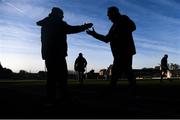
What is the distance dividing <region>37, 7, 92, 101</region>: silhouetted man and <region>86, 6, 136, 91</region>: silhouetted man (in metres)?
1.23

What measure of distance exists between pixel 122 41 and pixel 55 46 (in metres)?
1.86

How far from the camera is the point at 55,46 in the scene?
9164mm

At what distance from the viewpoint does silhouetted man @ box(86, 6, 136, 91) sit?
10039 mm

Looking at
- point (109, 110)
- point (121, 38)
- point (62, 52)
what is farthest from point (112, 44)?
point (109, 110)

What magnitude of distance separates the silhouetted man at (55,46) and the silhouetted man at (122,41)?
123cm

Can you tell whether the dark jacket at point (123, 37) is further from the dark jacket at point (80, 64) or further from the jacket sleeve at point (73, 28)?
the dark jacket at point (80, 64)

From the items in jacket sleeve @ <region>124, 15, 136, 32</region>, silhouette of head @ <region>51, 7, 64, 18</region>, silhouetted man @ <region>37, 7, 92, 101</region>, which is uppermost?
silhouette of head @ <region>51, 7, 64, 18</region>

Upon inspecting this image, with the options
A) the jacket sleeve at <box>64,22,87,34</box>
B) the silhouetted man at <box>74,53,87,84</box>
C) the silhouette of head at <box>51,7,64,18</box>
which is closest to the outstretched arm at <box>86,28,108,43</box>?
the jacket sleeve at <box>64,22,87,34</box>

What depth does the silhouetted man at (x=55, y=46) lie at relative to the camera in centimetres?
907

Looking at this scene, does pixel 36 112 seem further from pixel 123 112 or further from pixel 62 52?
pixel 62 52

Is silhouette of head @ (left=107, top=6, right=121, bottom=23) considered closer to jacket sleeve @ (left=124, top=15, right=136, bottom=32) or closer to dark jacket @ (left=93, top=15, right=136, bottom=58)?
dark jacket @ (left=93, top=15, right=136, bottom=58)

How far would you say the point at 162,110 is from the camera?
738 centimetres

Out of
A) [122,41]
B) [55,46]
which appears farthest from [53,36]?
[122,41]

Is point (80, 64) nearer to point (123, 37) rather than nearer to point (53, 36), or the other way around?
point (123, 37)
